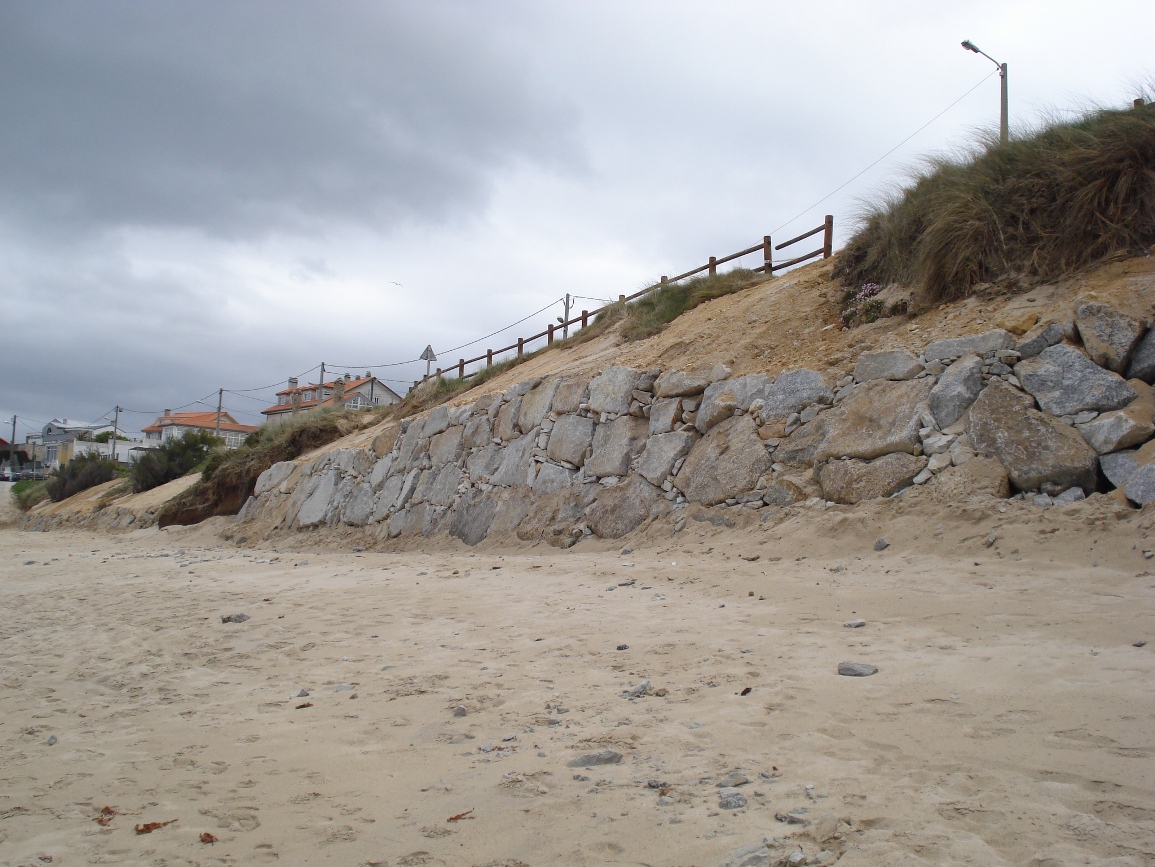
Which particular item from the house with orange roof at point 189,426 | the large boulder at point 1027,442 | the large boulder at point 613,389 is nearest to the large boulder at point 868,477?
the large boulder at point 1027,442

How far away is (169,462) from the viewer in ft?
80.5

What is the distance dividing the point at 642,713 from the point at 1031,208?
282 inches

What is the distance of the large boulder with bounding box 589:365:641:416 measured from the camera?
10.3 m

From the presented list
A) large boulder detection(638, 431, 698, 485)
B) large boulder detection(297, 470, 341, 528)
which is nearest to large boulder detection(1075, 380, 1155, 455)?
large boulder detection(638, 431, 698, 485)

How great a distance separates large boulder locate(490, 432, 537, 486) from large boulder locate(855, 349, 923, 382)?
16.7 ft

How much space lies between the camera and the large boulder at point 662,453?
9.09 meters

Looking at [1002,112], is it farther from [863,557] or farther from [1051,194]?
[863,557]

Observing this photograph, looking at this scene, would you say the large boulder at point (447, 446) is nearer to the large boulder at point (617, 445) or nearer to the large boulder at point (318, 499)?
the large boulder at point (318, 499)

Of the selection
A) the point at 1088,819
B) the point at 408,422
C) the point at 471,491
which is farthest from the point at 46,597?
the point at 1088,819

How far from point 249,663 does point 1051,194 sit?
8478 mm

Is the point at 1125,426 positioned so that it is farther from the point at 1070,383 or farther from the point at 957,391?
the point at 957,391

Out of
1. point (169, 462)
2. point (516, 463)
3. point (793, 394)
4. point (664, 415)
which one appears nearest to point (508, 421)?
point (516, 463)

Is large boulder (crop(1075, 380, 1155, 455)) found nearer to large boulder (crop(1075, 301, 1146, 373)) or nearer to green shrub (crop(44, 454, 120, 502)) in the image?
large boulder (crop(1075, 301, 1146, 373))

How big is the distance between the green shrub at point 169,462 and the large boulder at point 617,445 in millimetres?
18819
